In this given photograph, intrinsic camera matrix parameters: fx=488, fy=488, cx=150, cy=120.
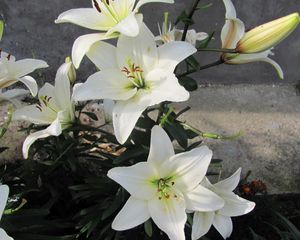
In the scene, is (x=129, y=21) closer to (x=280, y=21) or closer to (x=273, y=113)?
(x=280, y=21)

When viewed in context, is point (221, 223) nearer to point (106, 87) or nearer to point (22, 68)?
point (106, 87)

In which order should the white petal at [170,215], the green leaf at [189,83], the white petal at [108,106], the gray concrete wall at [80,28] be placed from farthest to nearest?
1. the gray concrete wall at [80,28]
2. the white petal at [108,106]
3. the green leaf at [189,83]
4. the white petal at [170,215]

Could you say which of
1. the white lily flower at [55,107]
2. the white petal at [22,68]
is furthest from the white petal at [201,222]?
the white petal at [22,68]

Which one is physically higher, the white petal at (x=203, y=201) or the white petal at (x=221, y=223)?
the white petal at (x=203, y=201)

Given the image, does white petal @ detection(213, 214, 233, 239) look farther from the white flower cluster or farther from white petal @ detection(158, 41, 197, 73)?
white petal @ detection(158, 41, 197, 73)

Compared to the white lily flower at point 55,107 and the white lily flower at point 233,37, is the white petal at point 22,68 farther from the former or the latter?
the white lily flower at point 233,37

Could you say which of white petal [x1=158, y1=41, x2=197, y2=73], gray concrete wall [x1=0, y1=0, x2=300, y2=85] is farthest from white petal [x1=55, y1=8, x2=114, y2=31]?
gray concrete wall [x1=0, y1=0, x2=300, y2=85]

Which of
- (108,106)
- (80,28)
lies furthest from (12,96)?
(80,28)
